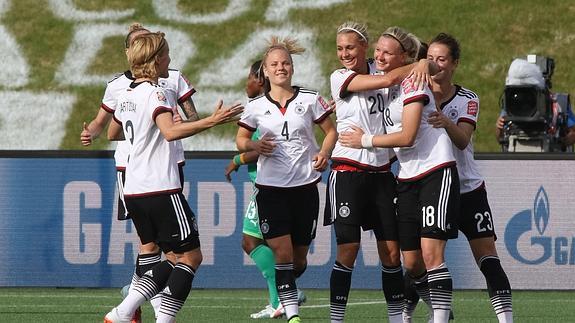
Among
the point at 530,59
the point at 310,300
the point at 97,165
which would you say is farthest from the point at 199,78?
the point at 310,300

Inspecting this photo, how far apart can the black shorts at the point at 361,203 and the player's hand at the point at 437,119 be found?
0.73 metres

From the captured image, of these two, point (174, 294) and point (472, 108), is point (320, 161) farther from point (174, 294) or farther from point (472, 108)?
point (174, 294)

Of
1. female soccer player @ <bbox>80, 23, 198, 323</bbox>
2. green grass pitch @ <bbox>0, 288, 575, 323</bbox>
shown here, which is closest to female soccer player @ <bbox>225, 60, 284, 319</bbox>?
green grass pitch @ <bbox>0, 288, 575, 323</bbox>

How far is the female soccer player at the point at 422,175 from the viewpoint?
7.64m

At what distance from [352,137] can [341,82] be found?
0.51m

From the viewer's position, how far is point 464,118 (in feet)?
26.8

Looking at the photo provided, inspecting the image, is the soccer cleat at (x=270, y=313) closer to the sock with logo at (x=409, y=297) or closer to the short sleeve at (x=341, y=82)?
the sock with logo at (x=409, y=297)

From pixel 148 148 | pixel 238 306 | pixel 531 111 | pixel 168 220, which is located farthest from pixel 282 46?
pixel 531 111

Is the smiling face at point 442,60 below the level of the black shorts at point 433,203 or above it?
above

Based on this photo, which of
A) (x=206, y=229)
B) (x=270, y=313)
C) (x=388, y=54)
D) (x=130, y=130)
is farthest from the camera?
(x=206, y=229)

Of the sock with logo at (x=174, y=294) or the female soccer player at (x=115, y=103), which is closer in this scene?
the sock with logo at (x=174, y=294)

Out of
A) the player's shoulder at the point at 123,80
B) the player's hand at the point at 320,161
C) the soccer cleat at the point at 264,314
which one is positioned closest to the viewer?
the player's hand at the point at 320,161

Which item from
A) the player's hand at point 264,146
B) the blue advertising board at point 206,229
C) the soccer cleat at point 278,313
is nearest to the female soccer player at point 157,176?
the player's hand at point 264,146

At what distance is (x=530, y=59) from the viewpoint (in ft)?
51.9
